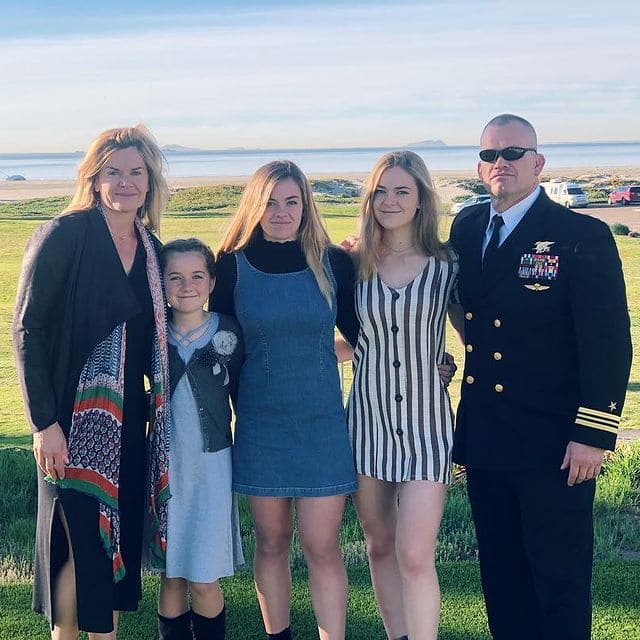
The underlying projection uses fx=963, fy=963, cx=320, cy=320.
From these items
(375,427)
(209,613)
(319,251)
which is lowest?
(209,613)

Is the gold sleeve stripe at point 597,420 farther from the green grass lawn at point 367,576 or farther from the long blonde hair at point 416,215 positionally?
the green grass lawn at point 367,576

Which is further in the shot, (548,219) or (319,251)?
(319,251)

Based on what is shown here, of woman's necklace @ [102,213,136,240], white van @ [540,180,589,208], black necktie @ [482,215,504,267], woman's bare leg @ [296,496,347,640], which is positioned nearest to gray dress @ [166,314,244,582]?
woman's bare leg @ [296,496,347,640]

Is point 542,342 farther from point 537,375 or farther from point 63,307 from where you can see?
point 63,307

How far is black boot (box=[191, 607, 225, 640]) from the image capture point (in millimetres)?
3763

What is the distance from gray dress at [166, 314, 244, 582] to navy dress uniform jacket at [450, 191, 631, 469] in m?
0.95

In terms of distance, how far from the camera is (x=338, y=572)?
3826 millimetres

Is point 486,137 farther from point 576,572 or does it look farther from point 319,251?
point 576,572

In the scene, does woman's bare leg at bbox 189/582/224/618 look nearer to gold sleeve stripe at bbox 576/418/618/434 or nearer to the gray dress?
the gray dress

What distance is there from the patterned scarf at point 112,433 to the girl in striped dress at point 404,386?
0.77 m

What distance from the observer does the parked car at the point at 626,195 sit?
124 ft

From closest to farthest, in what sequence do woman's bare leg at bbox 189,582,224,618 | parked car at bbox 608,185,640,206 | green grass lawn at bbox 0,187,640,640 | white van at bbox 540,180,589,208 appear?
woman's bare leg at bbox 189,582,224,618
green grass lawn at bbox 0,187,640,640
white van at bbox 540,180,589,208
parked car at bbox 608,185,640,206

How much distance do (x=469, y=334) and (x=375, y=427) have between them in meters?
0.52

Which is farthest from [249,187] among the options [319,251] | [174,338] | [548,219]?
[548,219]
